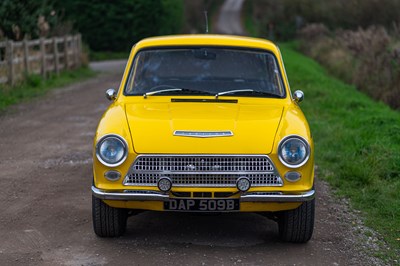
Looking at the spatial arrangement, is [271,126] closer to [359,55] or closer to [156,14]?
[359,55]

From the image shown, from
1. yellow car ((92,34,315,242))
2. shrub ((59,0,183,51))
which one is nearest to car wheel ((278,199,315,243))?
yellow car ((92,34,315,242))

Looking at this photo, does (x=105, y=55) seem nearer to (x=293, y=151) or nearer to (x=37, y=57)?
(x=37, y=57)

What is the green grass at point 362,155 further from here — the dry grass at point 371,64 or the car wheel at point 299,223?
the dry grass at point 371,64

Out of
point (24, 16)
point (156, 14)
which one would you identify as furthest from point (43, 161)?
point (156, 14)

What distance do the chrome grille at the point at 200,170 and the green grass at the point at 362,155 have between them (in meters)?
1.29

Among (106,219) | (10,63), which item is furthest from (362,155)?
(10,63)

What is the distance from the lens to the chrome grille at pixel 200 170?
6207 mm

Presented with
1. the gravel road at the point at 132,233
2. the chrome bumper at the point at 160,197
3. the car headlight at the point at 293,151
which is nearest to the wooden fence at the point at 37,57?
the gravel road at the point at 132,233

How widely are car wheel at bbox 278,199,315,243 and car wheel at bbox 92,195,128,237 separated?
1388 millimetres

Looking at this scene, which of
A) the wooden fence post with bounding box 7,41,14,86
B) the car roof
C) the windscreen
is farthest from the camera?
the wooden fence post with bounding box 7,41,14,86

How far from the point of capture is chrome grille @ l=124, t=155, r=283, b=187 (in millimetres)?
6207

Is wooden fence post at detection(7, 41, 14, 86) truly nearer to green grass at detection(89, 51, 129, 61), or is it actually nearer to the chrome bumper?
the chrome bumper

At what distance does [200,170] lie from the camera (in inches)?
244

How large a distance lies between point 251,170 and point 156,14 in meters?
39.7
